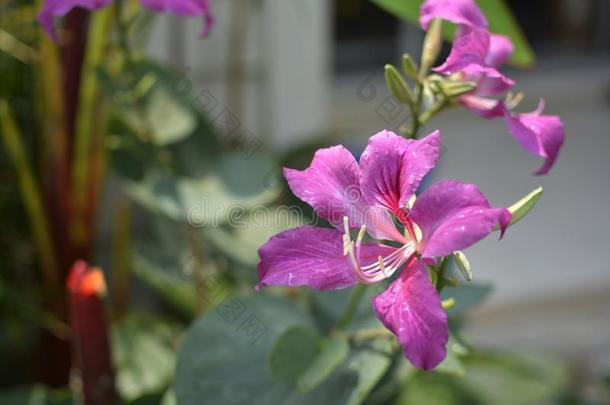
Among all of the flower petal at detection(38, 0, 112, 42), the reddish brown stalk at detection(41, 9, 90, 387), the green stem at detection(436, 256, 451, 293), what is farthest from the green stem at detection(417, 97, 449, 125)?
the reddish brown stalk at detection(41, 9, 90, 387)

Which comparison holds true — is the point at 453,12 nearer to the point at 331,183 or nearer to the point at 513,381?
the point at 331,183

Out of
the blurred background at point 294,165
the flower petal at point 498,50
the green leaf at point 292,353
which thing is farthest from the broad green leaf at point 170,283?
the flower petal at point 498,50

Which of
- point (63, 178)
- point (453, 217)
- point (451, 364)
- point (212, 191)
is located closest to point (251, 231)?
point (212, 191)

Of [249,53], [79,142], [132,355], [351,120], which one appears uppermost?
[79,142]

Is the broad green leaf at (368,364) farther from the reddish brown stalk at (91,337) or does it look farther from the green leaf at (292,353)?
the reddish brown stalk at (91,337)

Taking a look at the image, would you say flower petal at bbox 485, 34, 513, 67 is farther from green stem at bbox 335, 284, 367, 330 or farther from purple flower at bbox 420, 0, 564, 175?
green stem at bbox 335, 284, 367, 330

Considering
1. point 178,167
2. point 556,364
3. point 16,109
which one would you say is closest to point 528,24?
point 556,364

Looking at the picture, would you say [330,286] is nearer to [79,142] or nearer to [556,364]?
[79,142]
